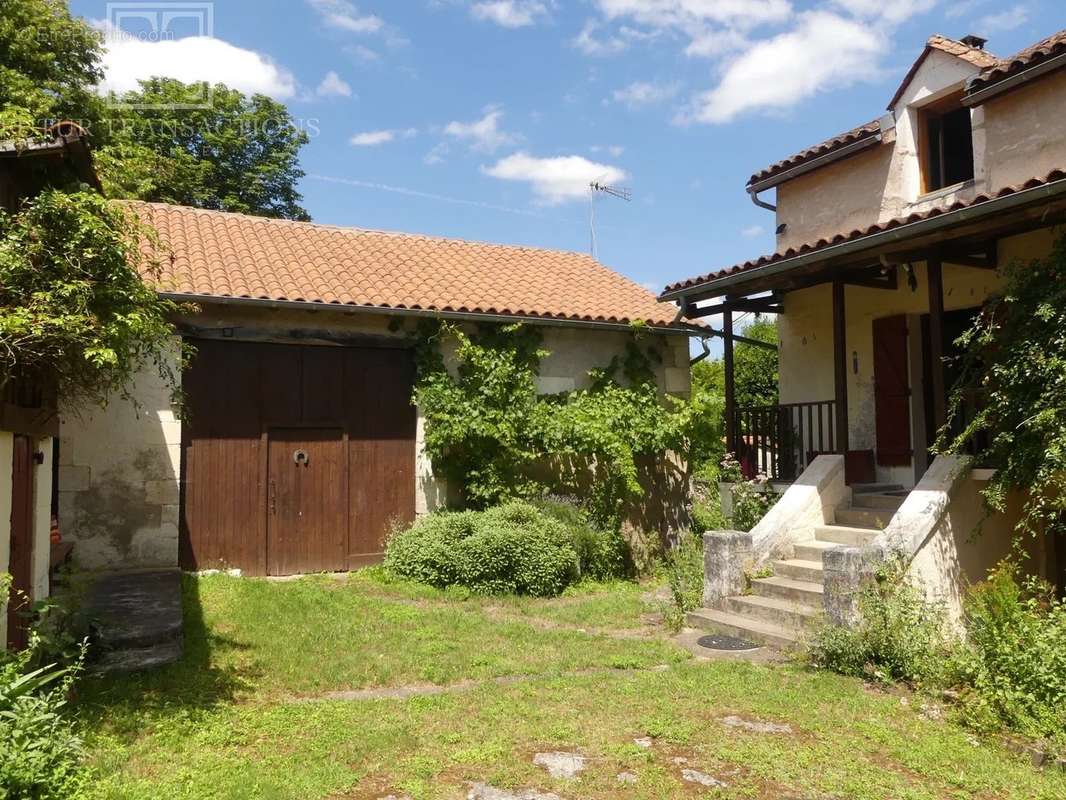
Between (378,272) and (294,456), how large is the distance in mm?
3023

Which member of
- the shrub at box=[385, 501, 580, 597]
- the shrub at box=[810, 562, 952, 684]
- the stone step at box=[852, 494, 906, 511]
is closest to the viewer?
the shrub at box=[810, 562, 952, 684]

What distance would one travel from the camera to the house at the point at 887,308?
262 inches

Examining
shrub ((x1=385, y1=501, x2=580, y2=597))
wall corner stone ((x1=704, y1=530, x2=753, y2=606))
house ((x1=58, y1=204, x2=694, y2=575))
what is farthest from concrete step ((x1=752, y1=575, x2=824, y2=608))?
house ((x1=58, y1=204, x2=694, y2=575))

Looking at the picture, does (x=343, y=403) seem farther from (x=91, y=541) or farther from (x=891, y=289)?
(x=891, y=289)

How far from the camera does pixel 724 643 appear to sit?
21.9 ft

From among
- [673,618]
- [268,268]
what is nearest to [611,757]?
[673,618]

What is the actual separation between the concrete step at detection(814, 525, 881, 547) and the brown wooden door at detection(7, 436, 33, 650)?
7.00m

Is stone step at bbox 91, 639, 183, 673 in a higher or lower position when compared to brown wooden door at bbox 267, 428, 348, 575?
lower

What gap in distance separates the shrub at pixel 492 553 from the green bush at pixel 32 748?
17.0ft

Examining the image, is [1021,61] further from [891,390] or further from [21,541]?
[21,541]

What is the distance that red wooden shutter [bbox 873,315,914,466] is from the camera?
9430 millimetres

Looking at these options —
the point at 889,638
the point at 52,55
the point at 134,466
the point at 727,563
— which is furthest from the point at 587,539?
the point at 52,55

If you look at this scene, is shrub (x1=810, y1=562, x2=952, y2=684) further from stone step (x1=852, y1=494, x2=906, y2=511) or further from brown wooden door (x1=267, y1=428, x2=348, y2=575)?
brown wooden door (x1=267, y1=428, x2=348, y2=575)

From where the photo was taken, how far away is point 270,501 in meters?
9.48
